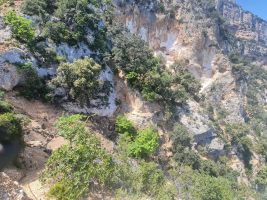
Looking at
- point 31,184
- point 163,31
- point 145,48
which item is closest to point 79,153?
point 31,184

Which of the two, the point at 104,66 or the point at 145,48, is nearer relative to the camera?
the point at 104,66

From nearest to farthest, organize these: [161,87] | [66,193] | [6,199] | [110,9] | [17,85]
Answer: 1. [6,199]
2. [66,193]
3. [17,85]
4. [161,87]
5. [110,9]

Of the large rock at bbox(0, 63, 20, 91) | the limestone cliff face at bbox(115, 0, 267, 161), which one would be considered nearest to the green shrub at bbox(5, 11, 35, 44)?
the large rock at bbox(0, 63, 20, 91)

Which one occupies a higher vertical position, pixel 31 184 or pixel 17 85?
pixel 17 85

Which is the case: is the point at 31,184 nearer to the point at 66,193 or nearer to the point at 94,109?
the point at 66,193

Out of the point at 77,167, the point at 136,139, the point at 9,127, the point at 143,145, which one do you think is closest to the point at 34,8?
the point at 136,139

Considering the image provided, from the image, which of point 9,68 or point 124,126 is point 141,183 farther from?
point 9,68
